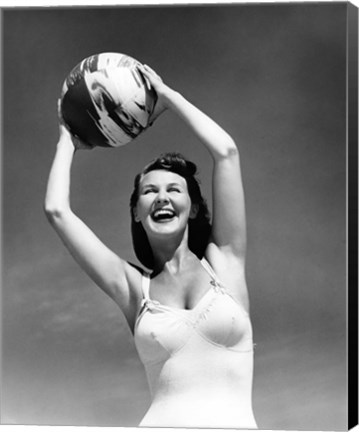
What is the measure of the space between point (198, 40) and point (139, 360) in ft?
7.05

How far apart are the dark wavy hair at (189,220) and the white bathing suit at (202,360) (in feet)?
0.75

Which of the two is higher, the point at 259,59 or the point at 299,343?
the point at 259,59

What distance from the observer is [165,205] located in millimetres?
10883

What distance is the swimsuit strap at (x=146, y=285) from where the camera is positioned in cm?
1088

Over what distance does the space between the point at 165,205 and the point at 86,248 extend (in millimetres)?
588

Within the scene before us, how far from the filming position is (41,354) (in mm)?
11188

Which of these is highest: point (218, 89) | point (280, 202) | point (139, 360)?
point (218, 89)

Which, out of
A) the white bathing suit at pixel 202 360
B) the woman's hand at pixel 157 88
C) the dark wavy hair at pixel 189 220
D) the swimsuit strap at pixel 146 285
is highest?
the woman's hand at pixel 157 88

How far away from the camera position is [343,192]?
424 inches

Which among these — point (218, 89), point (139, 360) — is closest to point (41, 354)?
point (139, 360)

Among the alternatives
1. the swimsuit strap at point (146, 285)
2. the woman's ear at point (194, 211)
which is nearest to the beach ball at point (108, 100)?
the woman's ear at point (194, 211)

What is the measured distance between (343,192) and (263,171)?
0.54 meters

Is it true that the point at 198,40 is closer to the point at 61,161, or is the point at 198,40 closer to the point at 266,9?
the point at 266,9

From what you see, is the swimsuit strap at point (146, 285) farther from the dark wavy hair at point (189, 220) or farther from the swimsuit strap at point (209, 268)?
the swimsuit strap at point (209, 268)
